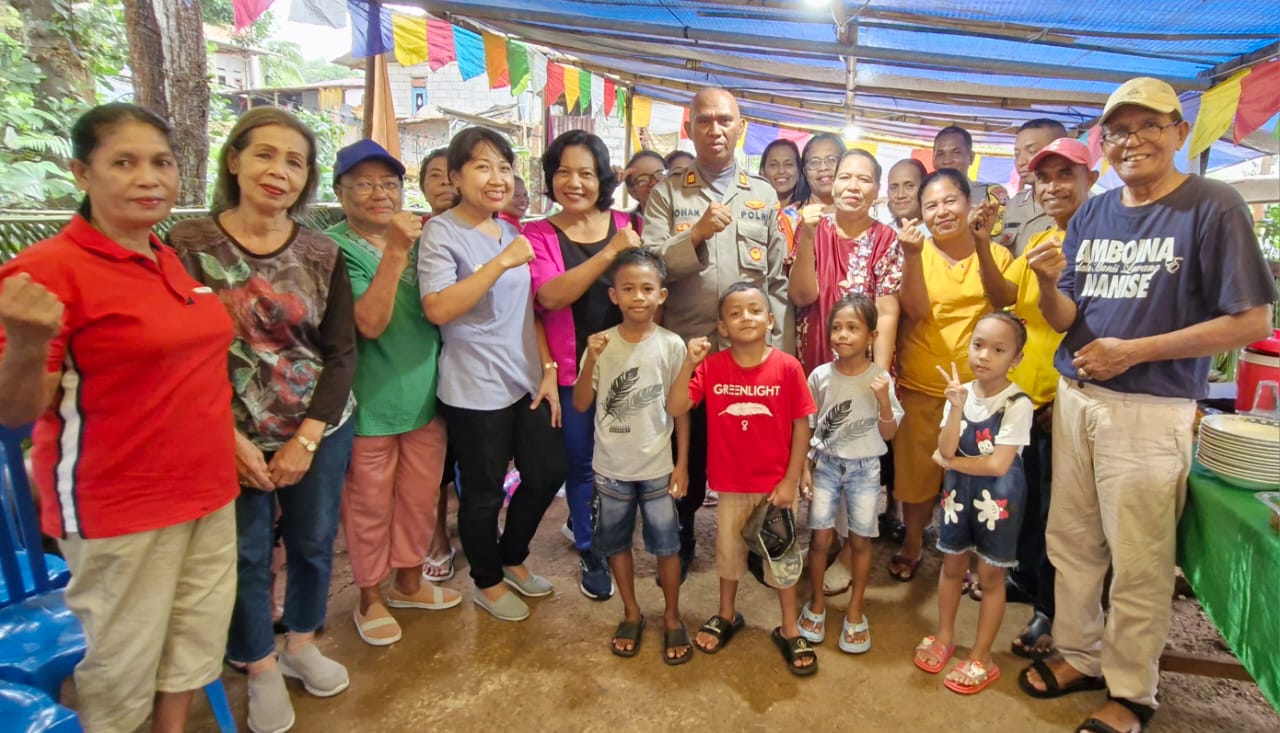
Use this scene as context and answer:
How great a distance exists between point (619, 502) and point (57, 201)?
18.2 ft

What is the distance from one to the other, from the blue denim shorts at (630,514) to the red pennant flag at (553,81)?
194 inches

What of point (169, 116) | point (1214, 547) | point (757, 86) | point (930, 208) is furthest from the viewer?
point (757, 86)

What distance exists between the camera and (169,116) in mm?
4324

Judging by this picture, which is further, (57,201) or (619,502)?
(57,201)

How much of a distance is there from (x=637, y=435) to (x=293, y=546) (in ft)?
4.22

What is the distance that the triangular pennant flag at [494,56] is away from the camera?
5.31 meters

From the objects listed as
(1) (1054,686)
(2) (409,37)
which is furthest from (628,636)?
(2) (409,37)

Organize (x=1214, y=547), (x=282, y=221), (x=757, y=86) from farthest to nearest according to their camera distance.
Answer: (x=757, y=86)
(x=282, y=221)
(x=1214, y=547)

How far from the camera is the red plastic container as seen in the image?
217 centimetres

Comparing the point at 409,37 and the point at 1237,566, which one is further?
the point at 409,37

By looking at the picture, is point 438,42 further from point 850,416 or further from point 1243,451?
point 1243,451

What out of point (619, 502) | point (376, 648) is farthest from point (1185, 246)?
point (376, 648)

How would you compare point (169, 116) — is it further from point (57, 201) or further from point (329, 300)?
point (329, 300)

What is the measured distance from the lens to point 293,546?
7.48ft
